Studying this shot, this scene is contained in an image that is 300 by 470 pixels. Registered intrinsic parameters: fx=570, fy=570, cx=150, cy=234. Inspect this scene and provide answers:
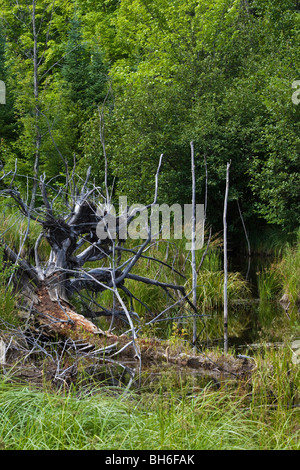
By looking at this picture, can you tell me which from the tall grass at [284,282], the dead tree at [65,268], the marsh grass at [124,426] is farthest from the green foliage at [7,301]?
the tall grass at [284,282]

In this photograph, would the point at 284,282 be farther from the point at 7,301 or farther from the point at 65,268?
the point at 7,301

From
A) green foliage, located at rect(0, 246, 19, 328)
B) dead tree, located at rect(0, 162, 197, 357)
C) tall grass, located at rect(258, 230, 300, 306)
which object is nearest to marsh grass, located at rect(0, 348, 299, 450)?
green foliage, located at rect(0, 246, 19, 328)

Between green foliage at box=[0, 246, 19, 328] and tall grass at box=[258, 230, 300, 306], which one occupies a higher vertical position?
green foliage at box=[0, 246, 19, 328]

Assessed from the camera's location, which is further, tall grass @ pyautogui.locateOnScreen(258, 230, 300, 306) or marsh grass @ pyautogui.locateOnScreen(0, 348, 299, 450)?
tall grass @ pyautogui.locateOnScreen(258, 230, 300, 306)

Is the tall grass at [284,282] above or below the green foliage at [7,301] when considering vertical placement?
below

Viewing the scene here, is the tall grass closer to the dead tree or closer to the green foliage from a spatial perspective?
the dead tree

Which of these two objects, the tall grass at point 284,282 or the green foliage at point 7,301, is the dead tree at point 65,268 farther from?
the tall grass at point 284,282

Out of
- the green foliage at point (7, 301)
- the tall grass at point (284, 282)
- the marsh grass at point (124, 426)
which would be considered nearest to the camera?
the marsh grass at point (124, 426)

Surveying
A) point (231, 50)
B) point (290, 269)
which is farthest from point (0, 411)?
point (231, 50)

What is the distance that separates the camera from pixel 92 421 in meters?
3.09

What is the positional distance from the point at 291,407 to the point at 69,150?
1201 cm

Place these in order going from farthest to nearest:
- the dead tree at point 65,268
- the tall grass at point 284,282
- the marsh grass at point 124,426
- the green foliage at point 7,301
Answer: the tall grass at point 284,282
the dead tree at point 65,268
the green foliage at point 7,301
the marsh grass at point 124,426

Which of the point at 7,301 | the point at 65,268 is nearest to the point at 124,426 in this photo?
the point at 7,301
